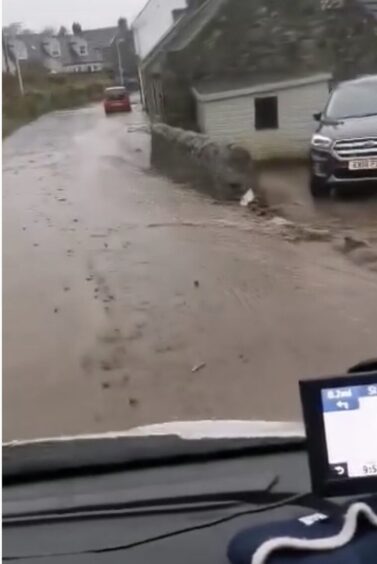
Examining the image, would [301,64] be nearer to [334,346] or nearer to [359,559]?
[334,346]

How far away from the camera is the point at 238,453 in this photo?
1.31 meters

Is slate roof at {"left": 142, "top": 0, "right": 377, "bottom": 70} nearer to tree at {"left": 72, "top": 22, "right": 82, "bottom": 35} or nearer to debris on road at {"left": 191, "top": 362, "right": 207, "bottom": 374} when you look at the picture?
tree at {"left": 72, "top": 22, "right": 82, "bottom": 35}

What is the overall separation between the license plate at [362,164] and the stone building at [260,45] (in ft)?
0.79

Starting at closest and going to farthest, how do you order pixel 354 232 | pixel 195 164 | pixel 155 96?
pixel 155 96 < pixel 195 164 < pixel 354 232

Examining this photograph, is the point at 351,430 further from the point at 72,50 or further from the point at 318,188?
the point at 318,188

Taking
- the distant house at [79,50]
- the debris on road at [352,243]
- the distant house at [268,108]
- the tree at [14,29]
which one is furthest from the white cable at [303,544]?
the debris on road at [352,243]

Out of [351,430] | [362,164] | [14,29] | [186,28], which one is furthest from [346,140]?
[351,430]

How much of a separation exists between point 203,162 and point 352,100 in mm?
399

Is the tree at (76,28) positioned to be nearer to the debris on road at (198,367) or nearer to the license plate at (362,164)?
the license plate at (362,164)

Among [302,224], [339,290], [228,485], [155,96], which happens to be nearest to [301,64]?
[155,96]

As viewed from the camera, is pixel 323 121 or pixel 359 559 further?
pixel 323 121

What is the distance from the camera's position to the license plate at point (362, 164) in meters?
2.32

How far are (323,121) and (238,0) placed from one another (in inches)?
13.2

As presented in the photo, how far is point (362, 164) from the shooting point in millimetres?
2354
